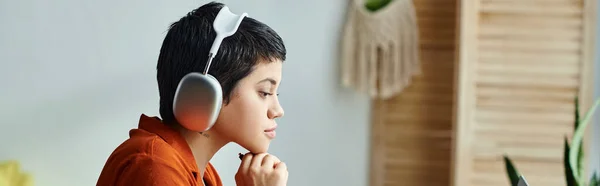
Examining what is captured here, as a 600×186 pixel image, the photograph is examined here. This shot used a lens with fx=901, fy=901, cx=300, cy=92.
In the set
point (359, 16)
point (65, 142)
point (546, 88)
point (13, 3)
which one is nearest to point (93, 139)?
point (65, 142)

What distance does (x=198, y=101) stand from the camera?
1.12 m

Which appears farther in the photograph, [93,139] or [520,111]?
[520,111]

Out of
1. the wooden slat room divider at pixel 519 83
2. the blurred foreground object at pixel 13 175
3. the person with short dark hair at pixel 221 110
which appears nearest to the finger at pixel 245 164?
the person with short dark hair at pixel 221 110

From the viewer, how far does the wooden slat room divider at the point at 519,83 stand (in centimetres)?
266

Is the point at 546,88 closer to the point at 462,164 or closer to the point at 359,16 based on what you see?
the point at 462,164

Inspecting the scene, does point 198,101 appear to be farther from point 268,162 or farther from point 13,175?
point 13,175

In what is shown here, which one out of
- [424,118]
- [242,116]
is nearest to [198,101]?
[242,116]

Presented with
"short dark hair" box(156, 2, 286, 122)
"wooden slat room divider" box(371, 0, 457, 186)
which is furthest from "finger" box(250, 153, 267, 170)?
"wooden slat room divider" box(371, 0, 457, 186)

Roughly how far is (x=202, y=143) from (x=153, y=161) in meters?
0.15

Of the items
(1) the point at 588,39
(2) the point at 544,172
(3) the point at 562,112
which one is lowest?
(2) the point at 544,172

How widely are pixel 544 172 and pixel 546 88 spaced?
26 centimetres

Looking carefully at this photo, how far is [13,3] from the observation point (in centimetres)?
166

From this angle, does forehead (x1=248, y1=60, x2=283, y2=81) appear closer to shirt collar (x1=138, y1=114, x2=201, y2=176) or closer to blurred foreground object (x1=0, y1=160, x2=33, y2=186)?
shirt collar (x1=138, y1=114, x2=201, y2=176)

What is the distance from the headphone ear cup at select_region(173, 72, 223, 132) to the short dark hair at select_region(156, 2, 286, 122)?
5 cm
